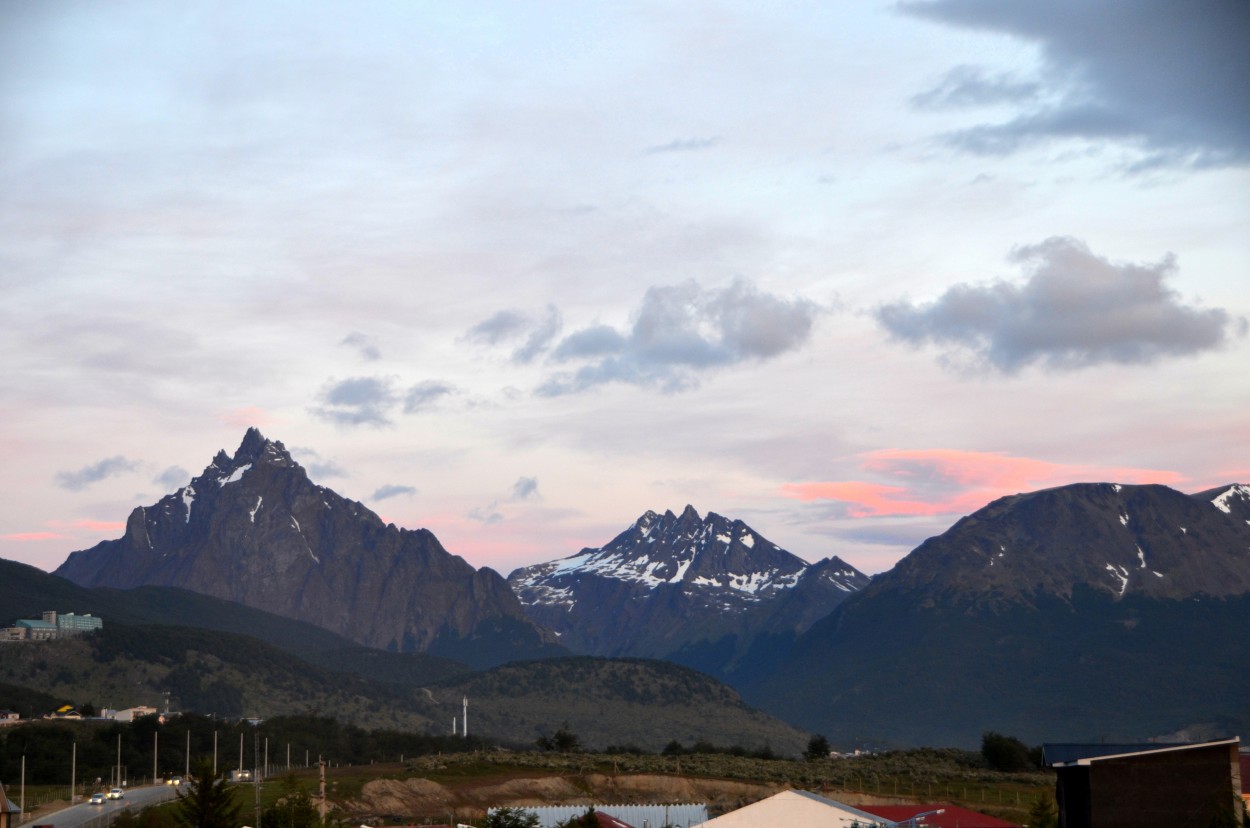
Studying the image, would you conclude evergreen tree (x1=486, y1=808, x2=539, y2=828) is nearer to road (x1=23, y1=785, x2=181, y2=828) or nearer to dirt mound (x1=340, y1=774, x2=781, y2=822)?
road (x1=23, y1=785, x2=181, y2=828)

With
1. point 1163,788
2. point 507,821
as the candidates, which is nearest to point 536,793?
point 507,821

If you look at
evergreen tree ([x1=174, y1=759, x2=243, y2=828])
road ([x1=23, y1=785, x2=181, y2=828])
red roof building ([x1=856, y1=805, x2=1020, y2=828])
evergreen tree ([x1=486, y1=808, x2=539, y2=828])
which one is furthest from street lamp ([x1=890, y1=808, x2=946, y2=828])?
road ([x1=23, y1=785, x2=181, y2=828])

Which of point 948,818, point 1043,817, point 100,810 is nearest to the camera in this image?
point 1043,817

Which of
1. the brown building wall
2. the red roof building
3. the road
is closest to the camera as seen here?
the brown building wall

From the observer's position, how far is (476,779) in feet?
483

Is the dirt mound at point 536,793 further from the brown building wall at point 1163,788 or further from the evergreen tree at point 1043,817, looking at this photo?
the brown building wall at point 1163,788

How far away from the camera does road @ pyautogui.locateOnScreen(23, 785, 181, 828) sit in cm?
10406

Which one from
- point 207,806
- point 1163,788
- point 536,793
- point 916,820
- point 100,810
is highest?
point 1163,788

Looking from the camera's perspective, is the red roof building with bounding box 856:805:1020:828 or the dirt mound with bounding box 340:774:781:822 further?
the dirt mound with bounding box 340:774:781:822

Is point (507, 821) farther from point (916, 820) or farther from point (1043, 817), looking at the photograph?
point (1043, 817)

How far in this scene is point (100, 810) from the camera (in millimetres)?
116188

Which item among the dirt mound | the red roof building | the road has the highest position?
the red roof building

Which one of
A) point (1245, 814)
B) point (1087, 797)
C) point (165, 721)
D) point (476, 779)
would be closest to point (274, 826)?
point (1087, 797)

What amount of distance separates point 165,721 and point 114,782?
108ft
